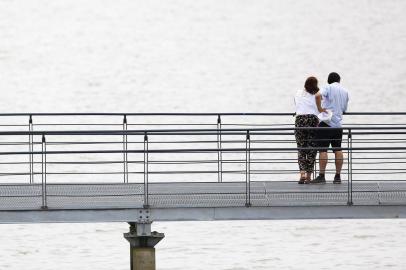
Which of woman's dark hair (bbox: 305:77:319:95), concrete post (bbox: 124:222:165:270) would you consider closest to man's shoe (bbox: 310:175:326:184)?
woman's dark hair (bbox: 305:77:319:95)

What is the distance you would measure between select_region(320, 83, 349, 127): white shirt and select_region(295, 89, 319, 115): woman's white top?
0.11 m

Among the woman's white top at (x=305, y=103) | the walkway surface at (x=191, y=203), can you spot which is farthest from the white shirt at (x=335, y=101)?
the walkway surface at (x=191, y=203)

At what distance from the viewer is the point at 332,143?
1577 centimetres

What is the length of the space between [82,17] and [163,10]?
2068 millimetres

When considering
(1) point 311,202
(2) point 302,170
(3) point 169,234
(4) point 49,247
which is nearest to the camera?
(1) point 311,202

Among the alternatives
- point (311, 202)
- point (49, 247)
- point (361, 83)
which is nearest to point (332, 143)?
point (311, 202)

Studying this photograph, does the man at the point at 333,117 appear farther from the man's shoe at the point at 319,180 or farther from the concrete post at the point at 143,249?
the concrete post at the point at 143,249

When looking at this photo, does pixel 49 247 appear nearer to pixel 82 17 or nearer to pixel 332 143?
pixel 332 143

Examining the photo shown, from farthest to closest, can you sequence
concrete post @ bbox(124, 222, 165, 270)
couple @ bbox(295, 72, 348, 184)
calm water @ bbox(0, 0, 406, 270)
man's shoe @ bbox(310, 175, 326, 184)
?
calm water @ bbox(0, 0, 406, 270) → man's shoe @ bbox(310, 175, 326, 184) → couple @ bbox(295, 72, 348, 184) → concrete post @ bbox(124, 222, 165, 270)

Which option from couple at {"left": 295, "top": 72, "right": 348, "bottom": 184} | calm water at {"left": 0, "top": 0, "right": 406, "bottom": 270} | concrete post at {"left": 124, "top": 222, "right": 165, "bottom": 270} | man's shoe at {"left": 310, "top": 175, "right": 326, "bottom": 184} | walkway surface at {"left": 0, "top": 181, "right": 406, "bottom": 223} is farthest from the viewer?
calm water at {"left": 0, "top": 0, "right": 406, "bottom": 270}

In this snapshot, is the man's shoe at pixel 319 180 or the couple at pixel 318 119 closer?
the couple at pixel 318 119

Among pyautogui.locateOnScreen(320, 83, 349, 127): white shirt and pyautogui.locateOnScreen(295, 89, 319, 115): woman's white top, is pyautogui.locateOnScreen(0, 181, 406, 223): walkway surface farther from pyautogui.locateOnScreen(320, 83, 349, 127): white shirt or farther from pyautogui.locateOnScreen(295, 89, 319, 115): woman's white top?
pyautogui.locateOnScreen(295, 89, 319, 115): woman's white top

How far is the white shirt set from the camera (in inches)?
608

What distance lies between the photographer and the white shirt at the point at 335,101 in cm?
1544
